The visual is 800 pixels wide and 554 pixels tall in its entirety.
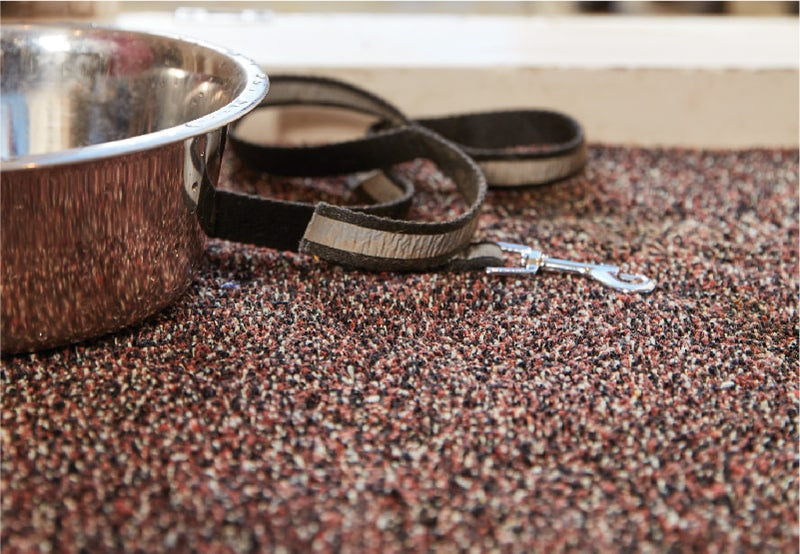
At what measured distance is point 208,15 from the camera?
1.18 m

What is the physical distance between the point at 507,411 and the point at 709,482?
0.40 ft

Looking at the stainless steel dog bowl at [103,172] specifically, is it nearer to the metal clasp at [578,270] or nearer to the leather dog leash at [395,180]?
the leather dog leash at [395,180]

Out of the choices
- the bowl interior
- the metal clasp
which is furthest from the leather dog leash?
the bowl interior

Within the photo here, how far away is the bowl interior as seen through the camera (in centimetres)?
72

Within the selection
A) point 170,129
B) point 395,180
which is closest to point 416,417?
point 170,129

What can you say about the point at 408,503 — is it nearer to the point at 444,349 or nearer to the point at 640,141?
the point at 444,349

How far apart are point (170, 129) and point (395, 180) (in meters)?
0.37

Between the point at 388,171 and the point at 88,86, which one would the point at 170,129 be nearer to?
the point at 88,86

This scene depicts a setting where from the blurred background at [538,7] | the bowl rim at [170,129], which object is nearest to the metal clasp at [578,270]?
the bowl rim at [170,129]

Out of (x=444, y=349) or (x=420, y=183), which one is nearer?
(x=444, y=349)

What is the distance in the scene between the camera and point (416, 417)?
0.52 meters

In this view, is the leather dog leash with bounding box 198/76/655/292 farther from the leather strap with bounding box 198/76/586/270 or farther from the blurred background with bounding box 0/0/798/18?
the blurred background with bounding box 0/0/798/18

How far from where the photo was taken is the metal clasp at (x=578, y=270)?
0.69 m

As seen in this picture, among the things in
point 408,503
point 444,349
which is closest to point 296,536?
point 408,503
